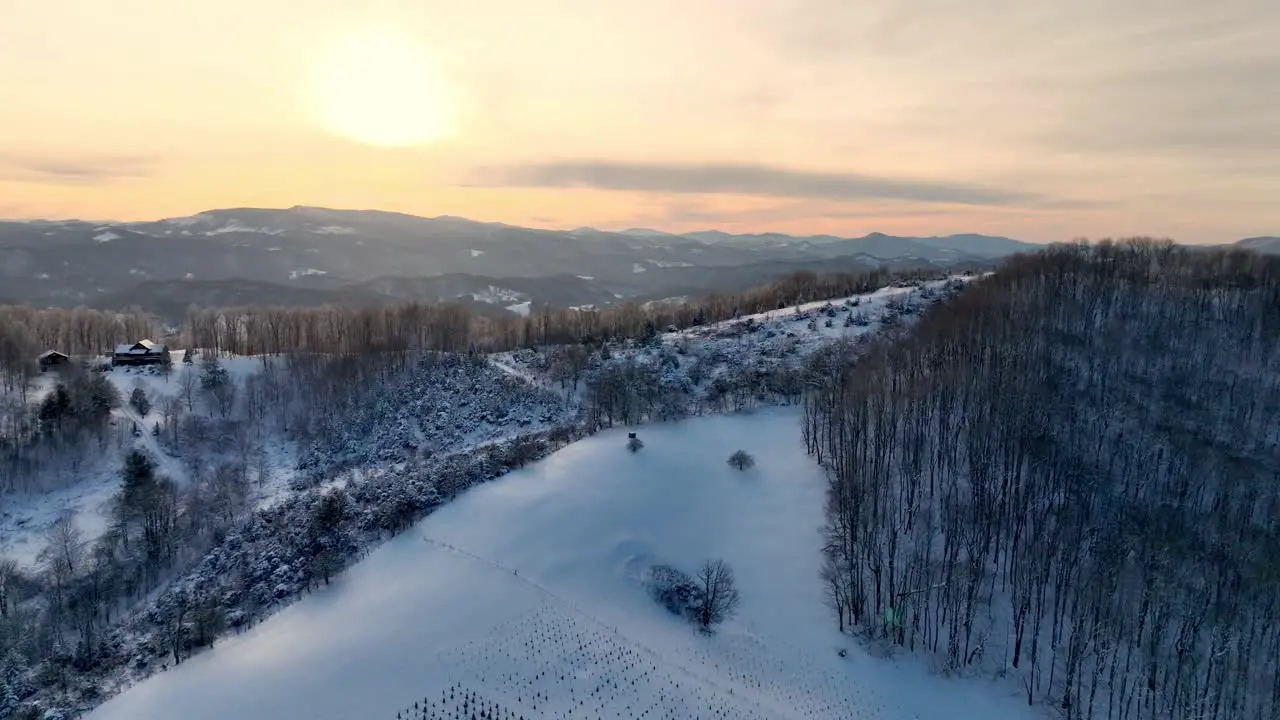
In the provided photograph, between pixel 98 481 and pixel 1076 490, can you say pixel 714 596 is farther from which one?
pixel 98 481

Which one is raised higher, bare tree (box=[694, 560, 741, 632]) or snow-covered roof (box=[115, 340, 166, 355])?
snow-covered roof (box=[115, 340, 166, 355])

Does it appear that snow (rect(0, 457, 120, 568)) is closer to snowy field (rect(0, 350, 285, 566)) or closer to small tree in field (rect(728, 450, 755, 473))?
snowy field (rect(0, 350, 285, 566))

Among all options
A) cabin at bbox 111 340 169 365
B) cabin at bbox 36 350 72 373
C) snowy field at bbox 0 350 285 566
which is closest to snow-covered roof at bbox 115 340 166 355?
cabin at bbox 111 340 169 365

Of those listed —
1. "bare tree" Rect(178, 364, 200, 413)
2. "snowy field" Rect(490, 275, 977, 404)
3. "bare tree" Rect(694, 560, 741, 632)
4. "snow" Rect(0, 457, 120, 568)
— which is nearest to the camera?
"bare tree" Rect(694, 560, 741, 632)

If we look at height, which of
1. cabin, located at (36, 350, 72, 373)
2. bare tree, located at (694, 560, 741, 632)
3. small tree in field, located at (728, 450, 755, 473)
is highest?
cabin, located at (36, 350, 72, 373)

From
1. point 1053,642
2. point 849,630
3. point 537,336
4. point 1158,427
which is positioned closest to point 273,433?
point 537,336

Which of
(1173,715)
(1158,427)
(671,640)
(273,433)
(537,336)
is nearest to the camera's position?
(1173,715)

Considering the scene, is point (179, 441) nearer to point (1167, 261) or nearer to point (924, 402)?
point (924, 402)
